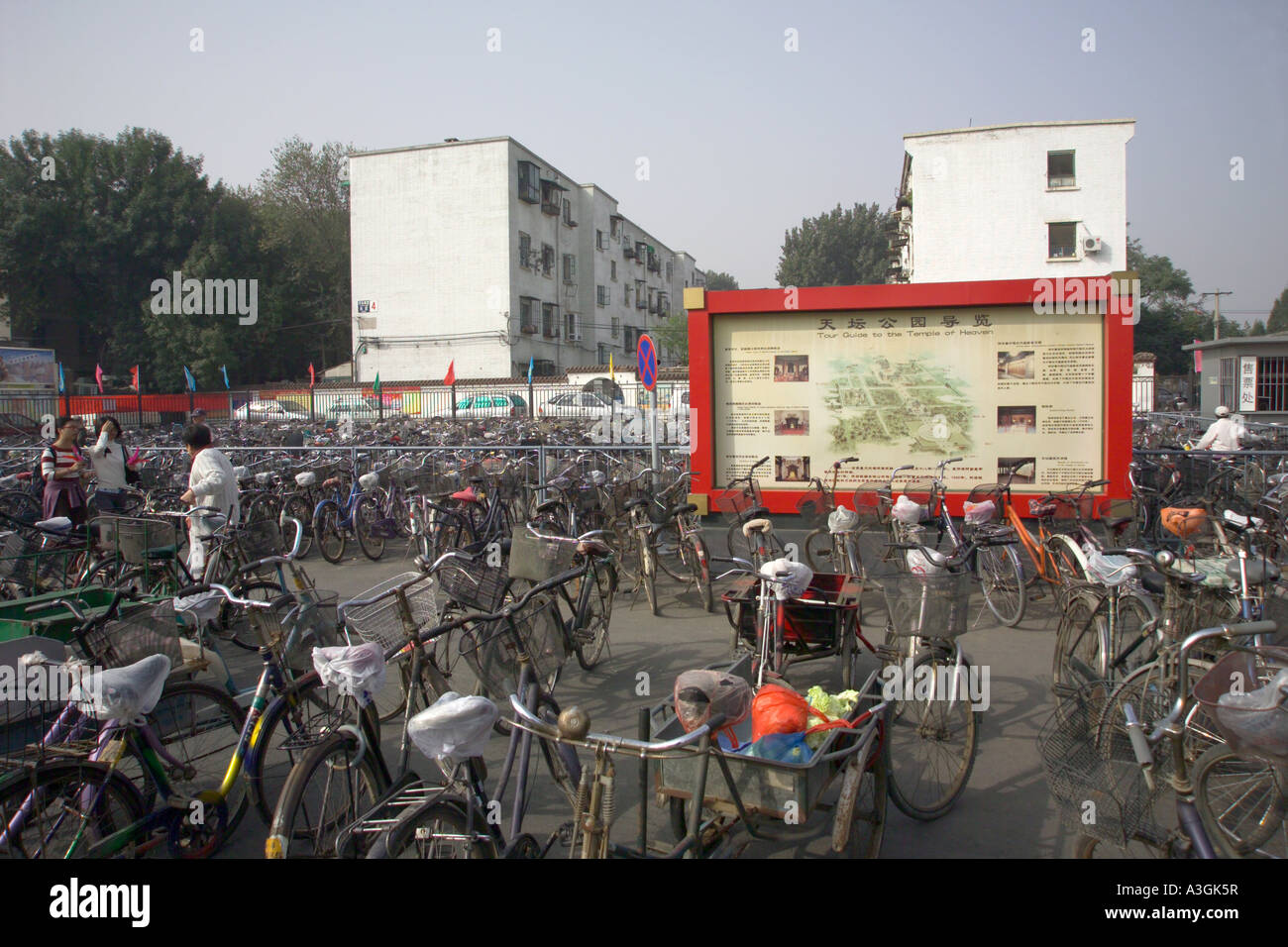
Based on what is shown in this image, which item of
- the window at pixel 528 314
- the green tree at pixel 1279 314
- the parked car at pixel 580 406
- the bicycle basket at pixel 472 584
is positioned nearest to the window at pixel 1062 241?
the parked car at pixel 580 406

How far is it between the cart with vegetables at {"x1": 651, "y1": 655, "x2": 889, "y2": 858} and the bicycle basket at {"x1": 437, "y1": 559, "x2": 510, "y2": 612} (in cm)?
146

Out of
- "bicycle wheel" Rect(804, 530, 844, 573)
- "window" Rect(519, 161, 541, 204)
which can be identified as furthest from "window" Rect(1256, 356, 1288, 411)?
"window" Rect(519, 161, 541, 204)

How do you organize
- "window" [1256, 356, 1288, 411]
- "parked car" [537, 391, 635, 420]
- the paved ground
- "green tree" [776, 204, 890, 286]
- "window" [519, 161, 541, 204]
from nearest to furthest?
the paved ground < "window" [1256, 356, 1288, 411] < "parked car" [537, 391, 635, 420] < "window" [519, 161, 541, 204] < "green tree" [776, 204, 890, 286]

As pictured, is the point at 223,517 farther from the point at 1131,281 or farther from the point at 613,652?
the point at 1131,281

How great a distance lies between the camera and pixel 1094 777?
9.12ft

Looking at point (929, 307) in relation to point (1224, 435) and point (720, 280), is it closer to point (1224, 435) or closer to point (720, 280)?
point (1224, 435)

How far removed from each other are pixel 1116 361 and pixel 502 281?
101ft

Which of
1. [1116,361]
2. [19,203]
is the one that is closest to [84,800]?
[1116,361]

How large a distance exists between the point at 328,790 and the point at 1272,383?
2250cm

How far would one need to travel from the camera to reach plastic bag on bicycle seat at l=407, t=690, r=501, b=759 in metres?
2.41

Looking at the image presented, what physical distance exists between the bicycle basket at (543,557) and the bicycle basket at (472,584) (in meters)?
0.42

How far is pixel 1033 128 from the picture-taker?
102 feet

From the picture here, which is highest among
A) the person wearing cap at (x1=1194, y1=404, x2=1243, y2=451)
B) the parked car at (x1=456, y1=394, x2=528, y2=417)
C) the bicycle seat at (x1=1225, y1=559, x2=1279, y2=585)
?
the parked car at (x1=456, y1=394, x2=528, y2=417)

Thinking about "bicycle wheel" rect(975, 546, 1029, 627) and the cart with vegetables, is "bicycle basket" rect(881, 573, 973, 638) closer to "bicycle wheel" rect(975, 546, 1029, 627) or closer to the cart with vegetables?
the cart with vegetables
